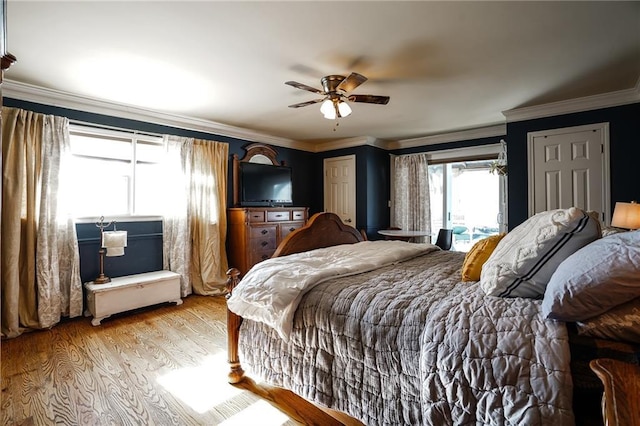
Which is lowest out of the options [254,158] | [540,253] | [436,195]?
[540,253]

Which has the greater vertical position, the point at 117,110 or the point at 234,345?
the point at 117,110

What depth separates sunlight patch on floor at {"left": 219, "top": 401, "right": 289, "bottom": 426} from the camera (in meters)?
1.68

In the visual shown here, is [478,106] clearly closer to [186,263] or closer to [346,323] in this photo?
[346,323]

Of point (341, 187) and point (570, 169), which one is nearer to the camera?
point (570, 169)

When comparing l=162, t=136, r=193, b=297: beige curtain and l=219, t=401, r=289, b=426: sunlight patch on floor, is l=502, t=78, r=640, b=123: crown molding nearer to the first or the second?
l=219, t=401, r=289, b=426: sunlight patch on floor

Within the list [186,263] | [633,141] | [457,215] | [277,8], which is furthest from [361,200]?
[277,8]

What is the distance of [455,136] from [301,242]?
3.79 meters

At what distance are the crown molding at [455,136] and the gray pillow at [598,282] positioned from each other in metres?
4.19

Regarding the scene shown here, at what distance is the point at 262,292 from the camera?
5.63 ft

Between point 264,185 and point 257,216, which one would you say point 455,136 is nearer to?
point 264,185

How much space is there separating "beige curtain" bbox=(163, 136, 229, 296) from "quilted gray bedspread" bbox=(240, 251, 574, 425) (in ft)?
8.26

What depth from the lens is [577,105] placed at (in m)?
3.54

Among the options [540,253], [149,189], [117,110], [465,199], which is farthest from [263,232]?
[540,253]

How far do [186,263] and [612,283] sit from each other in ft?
13.7
